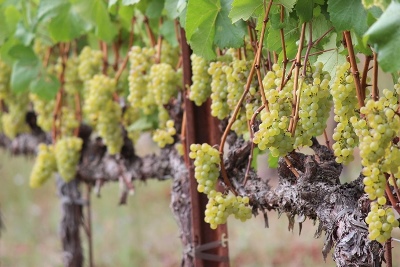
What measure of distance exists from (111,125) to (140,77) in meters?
0.27

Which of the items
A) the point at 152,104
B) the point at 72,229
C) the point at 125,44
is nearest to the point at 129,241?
the point at 72,229

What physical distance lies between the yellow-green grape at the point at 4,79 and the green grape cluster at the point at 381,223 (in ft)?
5.00

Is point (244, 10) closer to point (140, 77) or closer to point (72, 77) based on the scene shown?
point (140, 77)

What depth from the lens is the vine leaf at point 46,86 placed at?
1.82 meters

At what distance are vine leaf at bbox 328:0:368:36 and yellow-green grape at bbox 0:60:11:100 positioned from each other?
4.62 feet

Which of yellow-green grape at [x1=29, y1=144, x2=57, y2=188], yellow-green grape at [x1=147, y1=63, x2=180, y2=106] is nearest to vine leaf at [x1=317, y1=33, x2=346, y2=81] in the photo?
yellow-green grape at [x1=147, y1=63, x2=180, y2=106]

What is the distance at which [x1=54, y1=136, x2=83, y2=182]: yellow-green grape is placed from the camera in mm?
1911

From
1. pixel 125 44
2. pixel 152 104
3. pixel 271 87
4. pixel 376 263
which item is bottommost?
pixel 376 263

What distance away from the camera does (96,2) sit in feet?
5.18

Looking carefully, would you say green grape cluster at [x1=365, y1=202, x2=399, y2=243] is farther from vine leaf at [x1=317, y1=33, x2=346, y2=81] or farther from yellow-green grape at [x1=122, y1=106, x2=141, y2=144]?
Result: yellow-green grape at [x1=122, y1=106, x2=141, y2=144]

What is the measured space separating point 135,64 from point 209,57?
0.41 metres

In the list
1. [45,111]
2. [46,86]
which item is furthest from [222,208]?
[45,111]

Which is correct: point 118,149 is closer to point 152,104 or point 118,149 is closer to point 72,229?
point 152,104

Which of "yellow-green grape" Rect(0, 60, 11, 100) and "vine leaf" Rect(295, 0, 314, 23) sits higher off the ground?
"yellow-green grape" Rect(0, 60, 11, 100)
